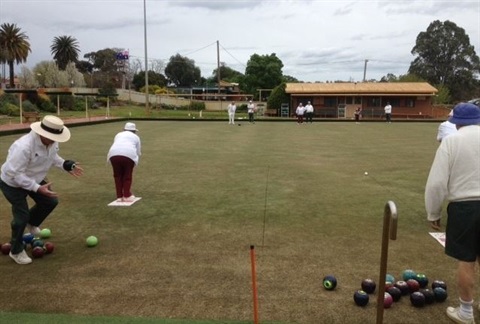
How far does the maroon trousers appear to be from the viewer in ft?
24.8

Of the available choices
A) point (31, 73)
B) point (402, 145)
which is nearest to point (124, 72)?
point (31, 73)

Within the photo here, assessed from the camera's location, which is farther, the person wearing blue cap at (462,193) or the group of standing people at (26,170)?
the group of standing people at (26,170)

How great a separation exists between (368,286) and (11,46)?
67050 mm

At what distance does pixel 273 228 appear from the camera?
639cm

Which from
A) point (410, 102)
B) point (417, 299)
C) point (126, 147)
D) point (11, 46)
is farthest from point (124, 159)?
point (11, 46)

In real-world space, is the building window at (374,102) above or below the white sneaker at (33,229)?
above

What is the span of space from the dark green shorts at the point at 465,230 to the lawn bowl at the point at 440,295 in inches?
24.8

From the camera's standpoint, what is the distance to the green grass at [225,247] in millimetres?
3990

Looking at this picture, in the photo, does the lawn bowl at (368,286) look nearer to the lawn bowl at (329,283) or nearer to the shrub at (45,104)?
the lawn bowl at (329,283)

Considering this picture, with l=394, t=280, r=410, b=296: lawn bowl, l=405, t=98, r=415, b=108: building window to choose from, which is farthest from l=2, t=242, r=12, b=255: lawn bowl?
l=405, t=98, r=415, b=108: building window

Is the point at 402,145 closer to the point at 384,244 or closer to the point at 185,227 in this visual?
the point at 185,227

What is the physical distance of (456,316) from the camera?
12.1 feet

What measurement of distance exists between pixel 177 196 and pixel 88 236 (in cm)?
263

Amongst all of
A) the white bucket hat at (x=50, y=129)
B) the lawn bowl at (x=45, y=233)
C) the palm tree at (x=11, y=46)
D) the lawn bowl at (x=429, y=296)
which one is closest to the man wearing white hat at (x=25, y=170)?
the white bucket hat at (x=50, y=129)
